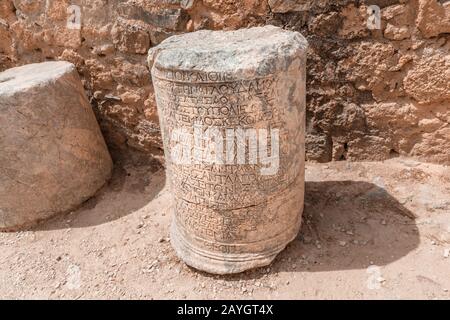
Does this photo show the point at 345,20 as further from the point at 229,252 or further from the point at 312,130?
the point at 229,252

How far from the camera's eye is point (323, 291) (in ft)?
8.05

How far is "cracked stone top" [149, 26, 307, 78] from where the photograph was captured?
83.5 inches

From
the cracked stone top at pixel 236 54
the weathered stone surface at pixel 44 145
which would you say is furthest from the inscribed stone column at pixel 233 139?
the weathered stone surface at pixel 44 145

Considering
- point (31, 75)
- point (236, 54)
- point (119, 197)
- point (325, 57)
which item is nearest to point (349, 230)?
point (325, 57)

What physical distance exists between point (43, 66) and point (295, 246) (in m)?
2.60

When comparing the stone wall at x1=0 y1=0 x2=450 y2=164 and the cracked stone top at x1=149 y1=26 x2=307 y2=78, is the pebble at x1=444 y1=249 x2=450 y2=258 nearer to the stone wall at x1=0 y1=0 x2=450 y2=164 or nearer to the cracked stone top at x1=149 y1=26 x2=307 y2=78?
the stone wall at x1=0 y1=0 x2=450 y2=164

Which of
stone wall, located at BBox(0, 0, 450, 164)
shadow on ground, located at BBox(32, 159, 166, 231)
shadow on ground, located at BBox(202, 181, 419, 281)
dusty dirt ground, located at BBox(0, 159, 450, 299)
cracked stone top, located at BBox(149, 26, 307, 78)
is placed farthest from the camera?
shadow on ground, located at BBox(32, 159, 166, 231)

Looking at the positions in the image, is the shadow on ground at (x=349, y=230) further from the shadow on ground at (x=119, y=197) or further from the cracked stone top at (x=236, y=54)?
the shadow on ground at (x=119, y=197)

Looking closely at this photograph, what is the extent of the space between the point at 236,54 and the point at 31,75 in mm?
1970

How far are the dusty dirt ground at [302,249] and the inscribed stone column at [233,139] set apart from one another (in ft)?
0.57

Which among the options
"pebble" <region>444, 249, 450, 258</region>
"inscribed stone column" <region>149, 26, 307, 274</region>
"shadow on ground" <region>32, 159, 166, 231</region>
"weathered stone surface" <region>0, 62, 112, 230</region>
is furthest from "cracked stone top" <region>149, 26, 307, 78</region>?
"pebble" <region>444, 249, 450, 258</region>

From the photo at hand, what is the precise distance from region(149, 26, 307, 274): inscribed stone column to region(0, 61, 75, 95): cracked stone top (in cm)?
114

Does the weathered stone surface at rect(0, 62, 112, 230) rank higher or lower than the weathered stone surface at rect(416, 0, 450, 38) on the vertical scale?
lower

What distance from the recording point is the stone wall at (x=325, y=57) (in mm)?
2916
